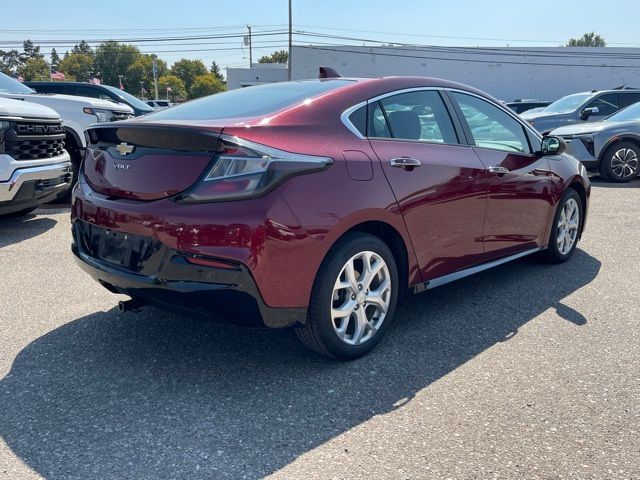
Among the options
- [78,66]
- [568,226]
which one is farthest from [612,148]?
[78,66]

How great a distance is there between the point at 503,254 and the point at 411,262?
4.17 ft

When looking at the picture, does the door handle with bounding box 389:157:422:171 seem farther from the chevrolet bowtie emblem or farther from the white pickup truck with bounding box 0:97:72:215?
the white pickup truck with bounding box 0:97:72:215

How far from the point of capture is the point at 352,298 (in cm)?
318

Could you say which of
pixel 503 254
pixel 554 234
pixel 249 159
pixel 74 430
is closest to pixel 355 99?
pixel 249 159

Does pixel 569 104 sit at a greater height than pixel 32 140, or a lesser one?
greater

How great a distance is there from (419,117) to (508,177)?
3.33 feet

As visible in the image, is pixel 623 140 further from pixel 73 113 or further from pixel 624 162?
pixel 73 113

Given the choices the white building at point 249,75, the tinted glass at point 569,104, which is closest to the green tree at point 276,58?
the white building at point 249,75

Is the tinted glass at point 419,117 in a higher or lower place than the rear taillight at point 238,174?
higher

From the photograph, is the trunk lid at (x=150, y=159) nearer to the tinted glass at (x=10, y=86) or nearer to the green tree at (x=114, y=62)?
the tinted glass at (x=10, y=86)

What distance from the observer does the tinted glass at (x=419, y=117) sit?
3.53 meters

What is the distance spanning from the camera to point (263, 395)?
9.54ft

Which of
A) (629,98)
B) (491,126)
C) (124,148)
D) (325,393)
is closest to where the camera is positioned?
(325,393)

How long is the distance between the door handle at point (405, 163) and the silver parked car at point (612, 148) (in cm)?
799
